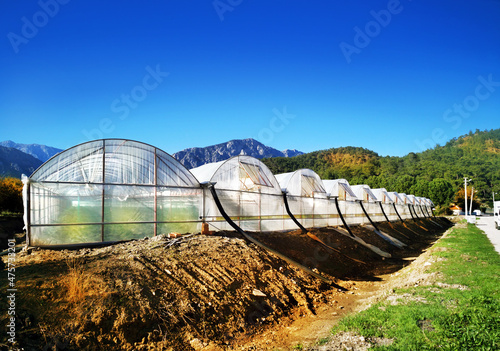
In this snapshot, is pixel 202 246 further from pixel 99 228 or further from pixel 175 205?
pixel 99 228

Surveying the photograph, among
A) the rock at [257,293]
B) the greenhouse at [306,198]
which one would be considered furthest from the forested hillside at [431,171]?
the rock at [257,293]

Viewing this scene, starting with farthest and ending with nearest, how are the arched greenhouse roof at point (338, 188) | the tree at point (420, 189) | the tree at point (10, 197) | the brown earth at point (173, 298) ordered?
the tree at point (420, 189), the tree at point (10, 197), the arched greenhouse roof at point (338, 188), the brown earth at point (173, 298)

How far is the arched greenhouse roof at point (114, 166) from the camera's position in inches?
437

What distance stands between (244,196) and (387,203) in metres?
29.9

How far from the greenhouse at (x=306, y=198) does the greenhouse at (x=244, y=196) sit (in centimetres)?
170

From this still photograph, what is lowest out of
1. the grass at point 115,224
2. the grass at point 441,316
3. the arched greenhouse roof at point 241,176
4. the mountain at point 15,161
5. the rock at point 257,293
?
the rock at point 257,293

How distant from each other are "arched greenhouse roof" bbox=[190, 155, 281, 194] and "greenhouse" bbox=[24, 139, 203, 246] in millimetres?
1845

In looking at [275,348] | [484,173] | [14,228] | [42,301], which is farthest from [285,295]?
[484,173]

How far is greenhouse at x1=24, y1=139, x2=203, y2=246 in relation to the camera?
10.6m

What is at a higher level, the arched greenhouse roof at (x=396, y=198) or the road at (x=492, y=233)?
the arched greenhouse roof at (x=396, y=198)

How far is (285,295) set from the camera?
9969mm

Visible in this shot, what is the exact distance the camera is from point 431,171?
10412cm

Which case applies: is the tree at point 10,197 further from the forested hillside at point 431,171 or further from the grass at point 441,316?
the forested hillside at point 431,171

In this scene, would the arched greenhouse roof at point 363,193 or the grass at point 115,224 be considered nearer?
the grass at point 115,224
